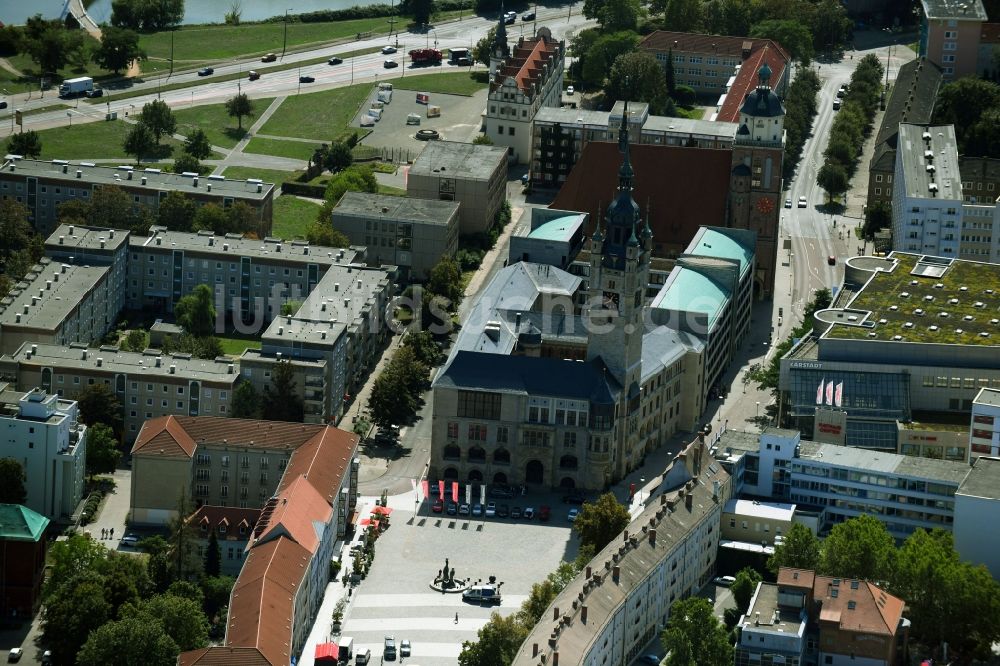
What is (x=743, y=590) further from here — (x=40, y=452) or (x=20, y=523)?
(x=40, y=452)

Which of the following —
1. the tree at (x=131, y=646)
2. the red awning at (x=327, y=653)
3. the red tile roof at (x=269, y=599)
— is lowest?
the red awning at (x=327, y=653)

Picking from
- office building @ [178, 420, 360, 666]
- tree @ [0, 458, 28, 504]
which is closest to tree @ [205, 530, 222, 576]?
office building @ [178, 420, 360, 666]

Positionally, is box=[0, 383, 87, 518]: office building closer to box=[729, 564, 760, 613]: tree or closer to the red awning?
the red awning

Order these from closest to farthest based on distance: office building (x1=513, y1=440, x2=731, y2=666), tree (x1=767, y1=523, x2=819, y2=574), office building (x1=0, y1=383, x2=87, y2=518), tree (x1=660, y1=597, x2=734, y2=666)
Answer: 1. office building (x1=513, y1=440, x2=731, y2=666)
2. tree (x1=660, y1=597, x2=734, y2=666)
3. tree (x1=767, y1=523, x2=819, y2=574)
4. office building (x1=0, y1=383, x2=87, y2=518)

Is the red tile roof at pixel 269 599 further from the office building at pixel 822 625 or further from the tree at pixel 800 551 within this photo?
the tree at pixel 800 551

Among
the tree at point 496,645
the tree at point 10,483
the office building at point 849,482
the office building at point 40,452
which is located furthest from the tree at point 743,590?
the tree at point 10,483

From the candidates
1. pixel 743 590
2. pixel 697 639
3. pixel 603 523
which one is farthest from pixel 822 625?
pixel 603 523
